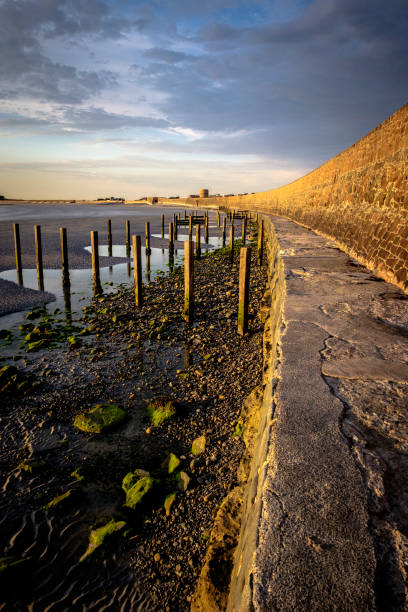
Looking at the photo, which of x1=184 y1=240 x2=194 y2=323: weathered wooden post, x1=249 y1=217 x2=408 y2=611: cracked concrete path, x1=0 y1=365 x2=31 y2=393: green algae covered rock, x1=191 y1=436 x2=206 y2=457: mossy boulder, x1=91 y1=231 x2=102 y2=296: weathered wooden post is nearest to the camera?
x1=249 y1=217 x2=408 y2=611: cracked concrete path

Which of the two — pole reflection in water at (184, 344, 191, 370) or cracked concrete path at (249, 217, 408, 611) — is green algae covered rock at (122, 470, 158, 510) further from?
pole reflection in water at (184, 344, 191, 370)

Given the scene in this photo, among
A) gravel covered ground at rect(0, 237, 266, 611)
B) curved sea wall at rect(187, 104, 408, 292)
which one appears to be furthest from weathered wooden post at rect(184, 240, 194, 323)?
curved sea wall at rect(187, 104, 408, 292)

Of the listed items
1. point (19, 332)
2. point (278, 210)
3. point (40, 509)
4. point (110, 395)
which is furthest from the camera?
point (278, 210)

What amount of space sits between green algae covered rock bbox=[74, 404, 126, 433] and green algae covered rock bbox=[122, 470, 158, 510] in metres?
0.94

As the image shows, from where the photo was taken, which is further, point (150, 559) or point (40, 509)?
point (40, 509)

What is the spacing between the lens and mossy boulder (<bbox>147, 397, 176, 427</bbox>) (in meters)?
4.31

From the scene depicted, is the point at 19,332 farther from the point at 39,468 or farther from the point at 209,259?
the point at 209,259

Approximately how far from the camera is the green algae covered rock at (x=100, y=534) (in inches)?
104

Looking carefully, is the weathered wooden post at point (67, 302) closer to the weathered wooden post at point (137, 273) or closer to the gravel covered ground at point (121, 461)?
the gravel covered ground at point (121, 461)

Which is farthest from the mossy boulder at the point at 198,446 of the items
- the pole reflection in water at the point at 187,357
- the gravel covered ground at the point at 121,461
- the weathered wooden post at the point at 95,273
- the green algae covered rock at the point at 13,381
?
the weathered wooden post at the point at 95,273

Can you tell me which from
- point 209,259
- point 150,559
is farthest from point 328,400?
point 209,259

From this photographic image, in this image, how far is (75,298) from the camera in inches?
416

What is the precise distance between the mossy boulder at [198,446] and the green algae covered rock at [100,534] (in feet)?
3.54

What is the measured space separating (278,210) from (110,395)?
23523 millimetres
